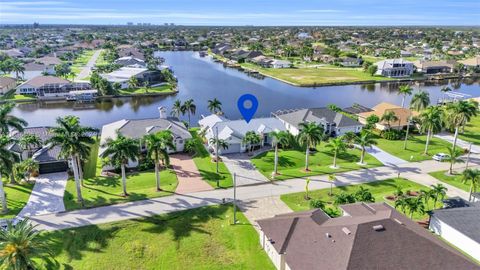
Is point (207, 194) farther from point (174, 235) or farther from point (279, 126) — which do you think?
point (279, 126)

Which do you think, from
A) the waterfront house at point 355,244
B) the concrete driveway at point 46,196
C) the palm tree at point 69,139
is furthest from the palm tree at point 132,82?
the waterfront house at point 355,244

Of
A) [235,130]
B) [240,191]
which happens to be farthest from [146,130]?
[240,191]

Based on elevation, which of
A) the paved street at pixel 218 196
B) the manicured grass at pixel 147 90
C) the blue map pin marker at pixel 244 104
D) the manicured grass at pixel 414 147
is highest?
the blue map pin marker at pixel 244 104

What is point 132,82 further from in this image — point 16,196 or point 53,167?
point 16,196

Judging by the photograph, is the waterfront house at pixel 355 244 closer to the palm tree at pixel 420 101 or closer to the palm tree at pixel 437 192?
the palm tree at pixel 437 192

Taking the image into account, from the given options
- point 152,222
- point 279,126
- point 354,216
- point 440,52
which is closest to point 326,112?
point 279,126

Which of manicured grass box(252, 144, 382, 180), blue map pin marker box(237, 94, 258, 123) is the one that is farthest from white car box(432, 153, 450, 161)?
blue map pin marker box(237, 94, 258, 123)
